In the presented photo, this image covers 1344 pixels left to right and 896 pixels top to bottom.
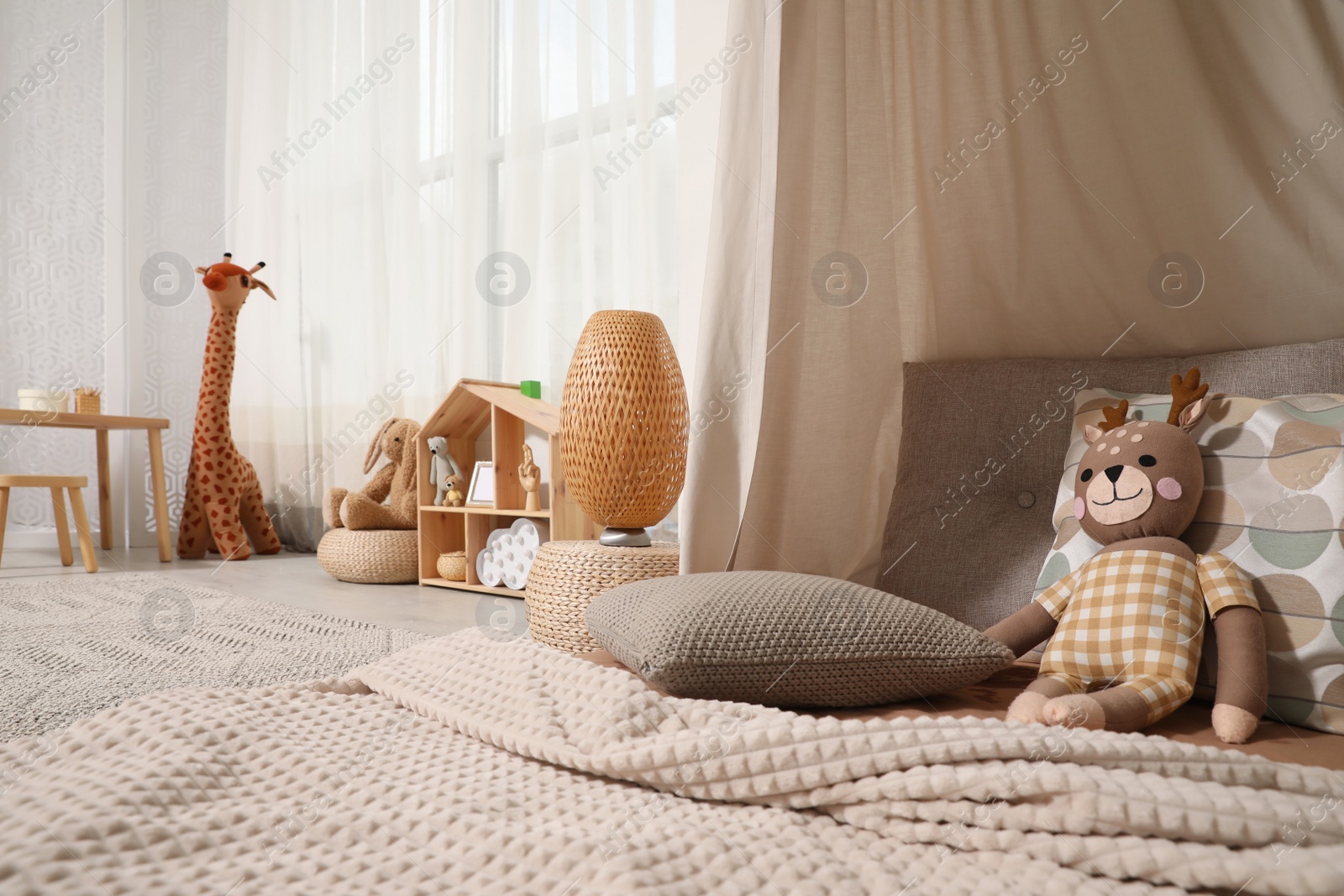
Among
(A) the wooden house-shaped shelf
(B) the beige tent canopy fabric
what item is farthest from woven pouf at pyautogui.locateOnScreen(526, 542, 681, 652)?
(A) the wooden house-shaped shelf

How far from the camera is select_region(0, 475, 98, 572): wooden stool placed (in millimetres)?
2689

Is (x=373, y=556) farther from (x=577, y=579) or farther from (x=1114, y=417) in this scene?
(x=1114, y=417)

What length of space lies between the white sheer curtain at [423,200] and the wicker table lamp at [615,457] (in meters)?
0.93

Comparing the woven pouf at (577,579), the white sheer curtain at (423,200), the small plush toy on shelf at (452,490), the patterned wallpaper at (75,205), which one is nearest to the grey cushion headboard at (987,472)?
the woven pouf at (577,579)

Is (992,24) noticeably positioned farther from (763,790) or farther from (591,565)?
(763,790)

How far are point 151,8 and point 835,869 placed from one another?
4.71 m

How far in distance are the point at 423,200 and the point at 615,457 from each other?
2.07 meters

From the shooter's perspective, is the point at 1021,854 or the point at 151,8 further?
the point at 151,8

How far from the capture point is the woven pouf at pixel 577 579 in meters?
1.36

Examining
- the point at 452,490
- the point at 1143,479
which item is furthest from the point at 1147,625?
the point at 452,490

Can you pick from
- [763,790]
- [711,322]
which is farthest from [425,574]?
[763,790]

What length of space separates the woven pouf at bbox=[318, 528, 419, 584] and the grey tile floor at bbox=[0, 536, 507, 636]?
39mm

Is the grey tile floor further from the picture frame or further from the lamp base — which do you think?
the lamp base

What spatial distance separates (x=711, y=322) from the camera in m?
1.32
